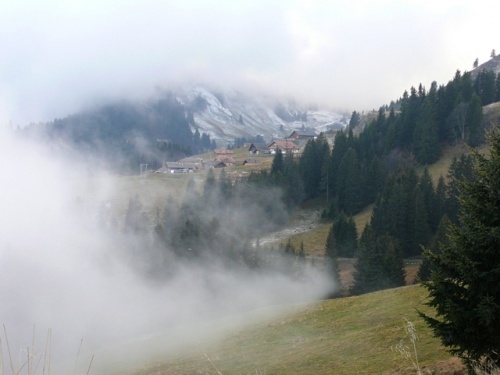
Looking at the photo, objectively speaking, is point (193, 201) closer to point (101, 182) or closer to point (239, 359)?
point (101, 182)

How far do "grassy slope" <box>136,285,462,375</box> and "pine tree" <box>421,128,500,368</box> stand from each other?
17.3 ft

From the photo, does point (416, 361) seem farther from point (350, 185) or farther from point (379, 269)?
point (350, 185)

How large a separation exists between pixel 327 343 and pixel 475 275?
17.6 m

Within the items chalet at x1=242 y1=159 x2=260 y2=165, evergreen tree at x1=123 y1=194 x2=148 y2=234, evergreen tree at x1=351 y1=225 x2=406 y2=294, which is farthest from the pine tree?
chalet at x1=242 y1=159 x2=260 y2=165

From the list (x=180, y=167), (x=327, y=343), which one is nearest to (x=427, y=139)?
(x=327, y=343)

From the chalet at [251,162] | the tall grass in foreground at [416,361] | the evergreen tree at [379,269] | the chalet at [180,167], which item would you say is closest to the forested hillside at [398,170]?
the evergreen tree at [379,269]

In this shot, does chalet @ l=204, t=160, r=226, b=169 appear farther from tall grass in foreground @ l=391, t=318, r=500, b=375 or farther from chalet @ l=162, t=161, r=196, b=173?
tall grass in foreground @ l=391, t=318, r=500, b=375

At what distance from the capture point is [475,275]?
11.9m

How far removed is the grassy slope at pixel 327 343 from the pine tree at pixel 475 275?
17.3ft

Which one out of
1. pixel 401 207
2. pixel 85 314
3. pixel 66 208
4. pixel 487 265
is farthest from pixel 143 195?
pixel 487 265

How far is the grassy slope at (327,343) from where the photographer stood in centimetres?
2183

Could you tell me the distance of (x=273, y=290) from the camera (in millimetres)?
64375

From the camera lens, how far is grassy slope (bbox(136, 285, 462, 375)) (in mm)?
21828

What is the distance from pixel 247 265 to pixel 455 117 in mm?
65160
